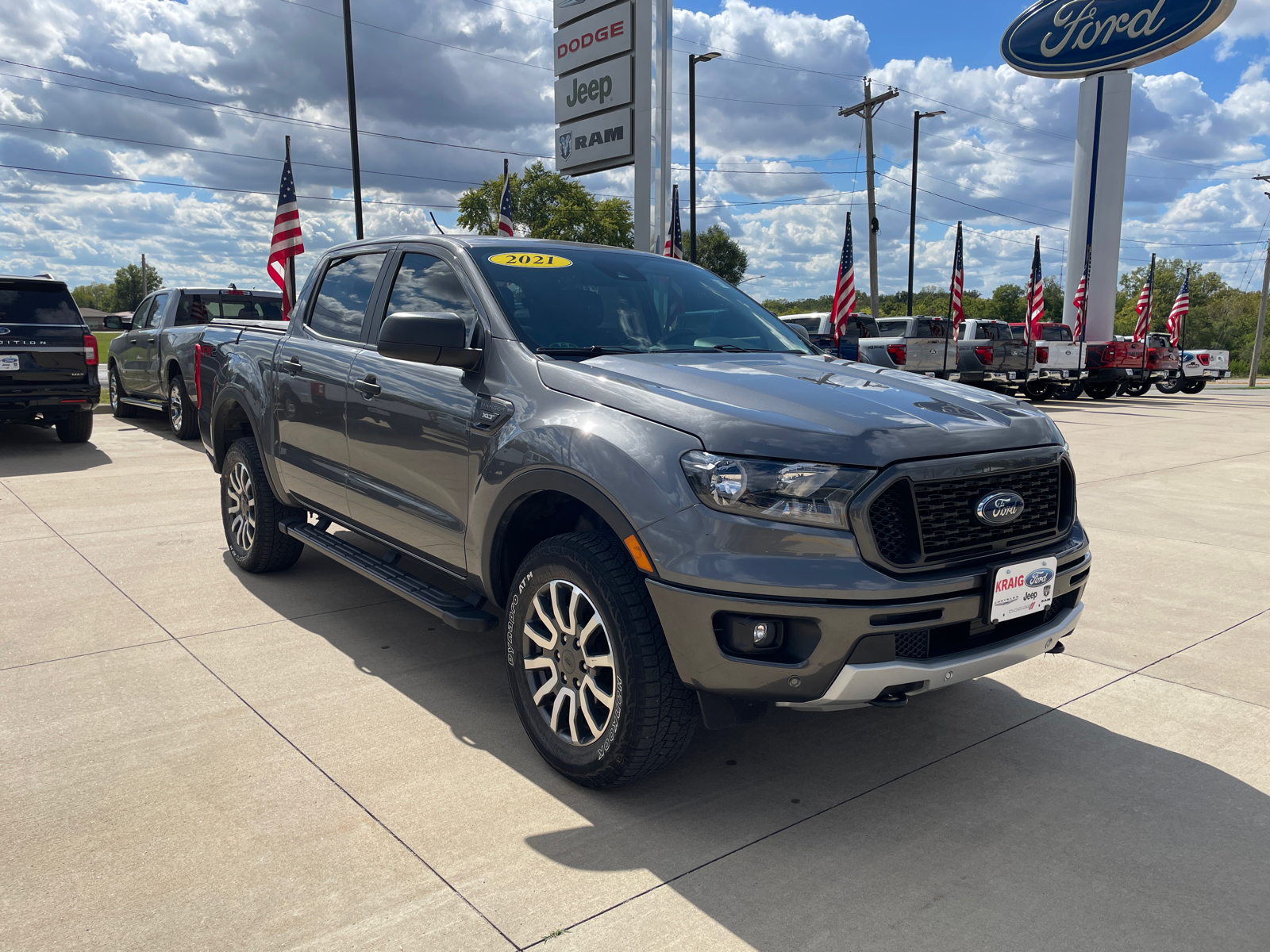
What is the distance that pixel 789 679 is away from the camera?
2660 mm

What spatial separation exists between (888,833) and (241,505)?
4.30 m

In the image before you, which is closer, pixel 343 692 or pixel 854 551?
pixel 854 551

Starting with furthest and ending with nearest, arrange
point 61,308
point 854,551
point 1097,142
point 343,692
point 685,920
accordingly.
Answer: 1. point 1097,142
2. point 61,308
3. point 343,692
4. point 854,551
5. point 685,920

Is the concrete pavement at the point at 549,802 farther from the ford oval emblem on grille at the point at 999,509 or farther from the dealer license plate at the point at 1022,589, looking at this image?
the ford oval emblem on grille at the point at 999,509

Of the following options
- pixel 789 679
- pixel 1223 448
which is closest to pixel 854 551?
pixel 789 679

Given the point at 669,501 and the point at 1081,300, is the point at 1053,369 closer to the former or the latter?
the point at 1081,300

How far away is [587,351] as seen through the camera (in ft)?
11.9

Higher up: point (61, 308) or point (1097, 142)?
point (1097, 142)

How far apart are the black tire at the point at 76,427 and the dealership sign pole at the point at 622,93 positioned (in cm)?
731

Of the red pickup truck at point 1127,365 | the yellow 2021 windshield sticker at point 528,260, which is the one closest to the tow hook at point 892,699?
the yellow 2021 windshield sticker at point 528,260

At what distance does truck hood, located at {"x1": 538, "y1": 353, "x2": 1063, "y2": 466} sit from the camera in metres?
2.72

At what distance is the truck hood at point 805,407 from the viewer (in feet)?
8.92

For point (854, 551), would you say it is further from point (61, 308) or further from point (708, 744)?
point (61, 308)

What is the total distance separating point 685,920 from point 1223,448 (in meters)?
13.7
